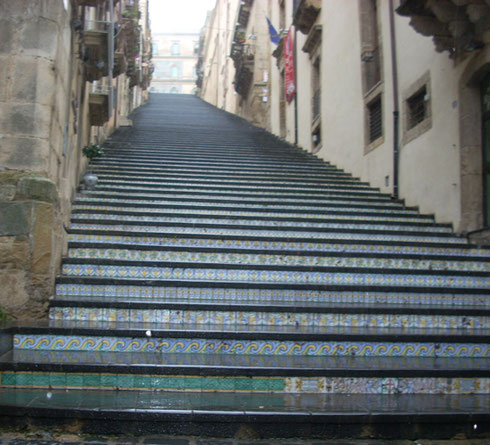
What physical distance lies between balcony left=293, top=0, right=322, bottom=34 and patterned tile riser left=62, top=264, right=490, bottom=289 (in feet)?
39.9

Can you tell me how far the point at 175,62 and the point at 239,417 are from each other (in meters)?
78.6

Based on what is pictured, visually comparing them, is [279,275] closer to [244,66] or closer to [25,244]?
[25,244]

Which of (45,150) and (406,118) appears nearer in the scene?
(45,150)

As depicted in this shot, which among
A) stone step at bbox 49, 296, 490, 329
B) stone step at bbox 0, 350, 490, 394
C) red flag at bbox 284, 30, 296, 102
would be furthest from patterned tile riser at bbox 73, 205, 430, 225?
red flag at bbox 284, 30, 296, 102

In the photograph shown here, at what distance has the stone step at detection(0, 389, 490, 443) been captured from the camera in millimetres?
3195

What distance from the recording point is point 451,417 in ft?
10.8

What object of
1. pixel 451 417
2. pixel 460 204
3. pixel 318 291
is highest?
pixel 460 204

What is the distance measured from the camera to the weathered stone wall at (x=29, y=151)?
4648 mm

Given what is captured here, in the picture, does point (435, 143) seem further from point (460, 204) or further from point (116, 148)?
point (116, 148)

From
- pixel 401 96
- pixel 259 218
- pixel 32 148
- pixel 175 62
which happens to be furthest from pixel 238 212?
pixel 175 62

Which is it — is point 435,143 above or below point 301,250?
above

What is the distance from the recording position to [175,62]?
7719cm

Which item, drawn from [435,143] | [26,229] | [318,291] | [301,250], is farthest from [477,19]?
[26,229]

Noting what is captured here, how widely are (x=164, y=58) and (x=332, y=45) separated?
66.9m
